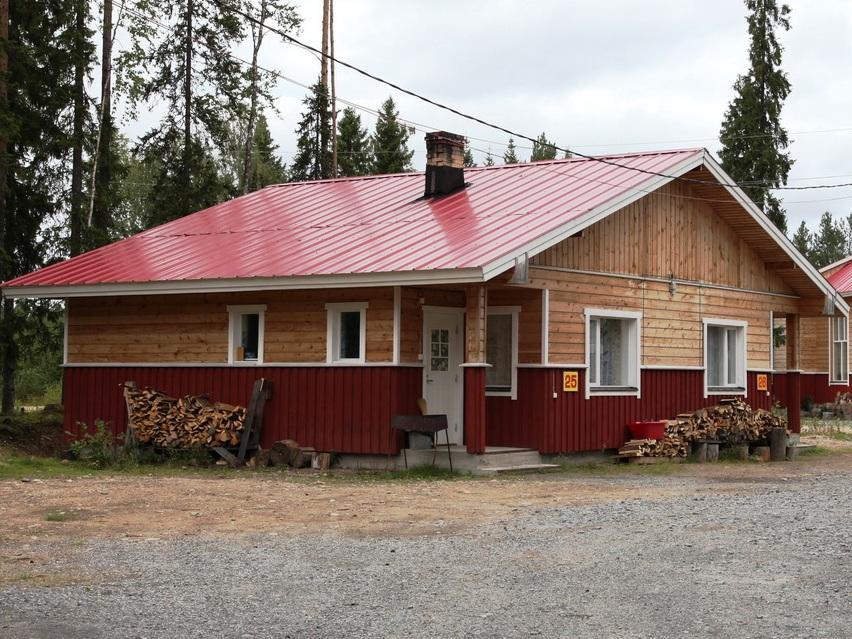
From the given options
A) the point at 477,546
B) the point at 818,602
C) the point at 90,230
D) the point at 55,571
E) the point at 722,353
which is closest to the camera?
the point at 818,602

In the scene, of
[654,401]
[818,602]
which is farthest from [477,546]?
[654,401]

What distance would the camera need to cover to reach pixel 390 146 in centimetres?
5619

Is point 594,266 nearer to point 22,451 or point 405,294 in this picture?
point 405,294

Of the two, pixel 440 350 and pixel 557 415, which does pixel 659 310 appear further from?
pixel 440 350

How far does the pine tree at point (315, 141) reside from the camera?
142 ft

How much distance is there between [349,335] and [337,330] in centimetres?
20

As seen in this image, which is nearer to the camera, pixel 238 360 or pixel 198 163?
pixel 238 360

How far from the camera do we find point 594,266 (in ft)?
67.8

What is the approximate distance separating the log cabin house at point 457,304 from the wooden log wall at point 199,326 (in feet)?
0.10

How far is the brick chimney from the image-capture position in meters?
22.8

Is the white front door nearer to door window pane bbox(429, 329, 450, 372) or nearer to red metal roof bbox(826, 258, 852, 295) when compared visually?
door window pane bbox(429, 329, 450, 372)

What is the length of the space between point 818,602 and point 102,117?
2763 cm

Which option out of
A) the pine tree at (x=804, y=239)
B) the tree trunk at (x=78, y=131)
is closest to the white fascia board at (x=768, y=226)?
the tree trunk at (x=78, y=131)

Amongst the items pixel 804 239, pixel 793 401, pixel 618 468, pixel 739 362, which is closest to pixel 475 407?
pixel 618 468
